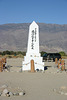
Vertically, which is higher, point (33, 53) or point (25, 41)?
point (25, 41)

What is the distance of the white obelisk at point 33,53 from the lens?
17677mm

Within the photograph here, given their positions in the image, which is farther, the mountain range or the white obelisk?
the mountain range

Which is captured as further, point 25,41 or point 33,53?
point 25,41

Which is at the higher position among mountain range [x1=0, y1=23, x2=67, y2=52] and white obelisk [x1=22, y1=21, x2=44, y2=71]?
mountain range [x1=0, y1=23, x2=67, y2=52]

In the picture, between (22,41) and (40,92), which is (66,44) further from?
(40,92)

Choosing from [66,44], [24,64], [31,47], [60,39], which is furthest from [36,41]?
[60,39]

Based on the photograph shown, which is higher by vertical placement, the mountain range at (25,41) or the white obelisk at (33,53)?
the mountain range at (25,41)

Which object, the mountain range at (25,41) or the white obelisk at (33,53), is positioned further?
the mountain range at (25,41)

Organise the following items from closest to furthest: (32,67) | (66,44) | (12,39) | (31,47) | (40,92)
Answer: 1. (40,92)
2. (32,67)
3. (31,47)
4. (66,44)
5. (12,39)

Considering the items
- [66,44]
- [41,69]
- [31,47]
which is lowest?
[41,69]

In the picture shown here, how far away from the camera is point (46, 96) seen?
25.1 ft

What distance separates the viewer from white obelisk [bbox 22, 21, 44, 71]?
1768 centimetres

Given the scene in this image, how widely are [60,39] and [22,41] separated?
21.7m

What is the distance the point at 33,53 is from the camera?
58.9 feet
